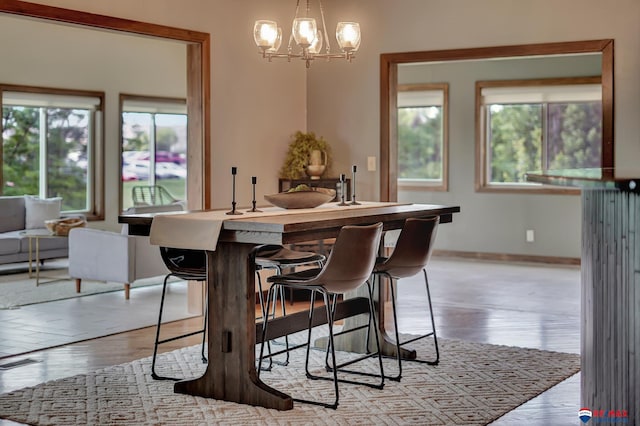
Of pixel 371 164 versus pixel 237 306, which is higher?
pixel 371 164

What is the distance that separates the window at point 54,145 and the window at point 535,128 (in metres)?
4.95

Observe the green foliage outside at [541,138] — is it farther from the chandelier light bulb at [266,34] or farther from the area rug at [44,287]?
the chandelier light bulb at [266,34]

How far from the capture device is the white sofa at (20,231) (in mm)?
9656

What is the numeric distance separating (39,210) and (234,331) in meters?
6.62

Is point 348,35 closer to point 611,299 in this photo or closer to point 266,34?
point 266,34

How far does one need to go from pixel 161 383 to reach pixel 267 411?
0.78 m

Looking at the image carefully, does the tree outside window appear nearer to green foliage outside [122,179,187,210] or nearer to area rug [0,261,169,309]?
green foliage outside [122,179,187,210]

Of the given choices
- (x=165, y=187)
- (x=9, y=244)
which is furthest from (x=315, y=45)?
(x=165, y=187)

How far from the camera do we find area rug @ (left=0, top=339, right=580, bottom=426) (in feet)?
13.9

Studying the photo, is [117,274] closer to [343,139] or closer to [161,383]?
[343,139]

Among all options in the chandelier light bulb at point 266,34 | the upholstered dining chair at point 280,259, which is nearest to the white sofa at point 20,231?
the upholstered dining chair at point 280,259

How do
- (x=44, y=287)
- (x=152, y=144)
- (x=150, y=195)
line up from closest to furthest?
1. (x=44, y=287)
2. (x=150, y=195)
3. (x=152, y=144)

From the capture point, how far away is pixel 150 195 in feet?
40.7

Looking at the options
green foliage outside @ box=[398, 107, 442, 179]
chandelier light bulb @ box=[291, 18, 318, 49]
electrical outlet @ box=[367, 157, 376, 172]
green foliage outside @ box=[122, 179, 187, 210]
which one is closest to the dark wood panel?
chandelier light bulb @ box=[291, 18, 318, 49]
